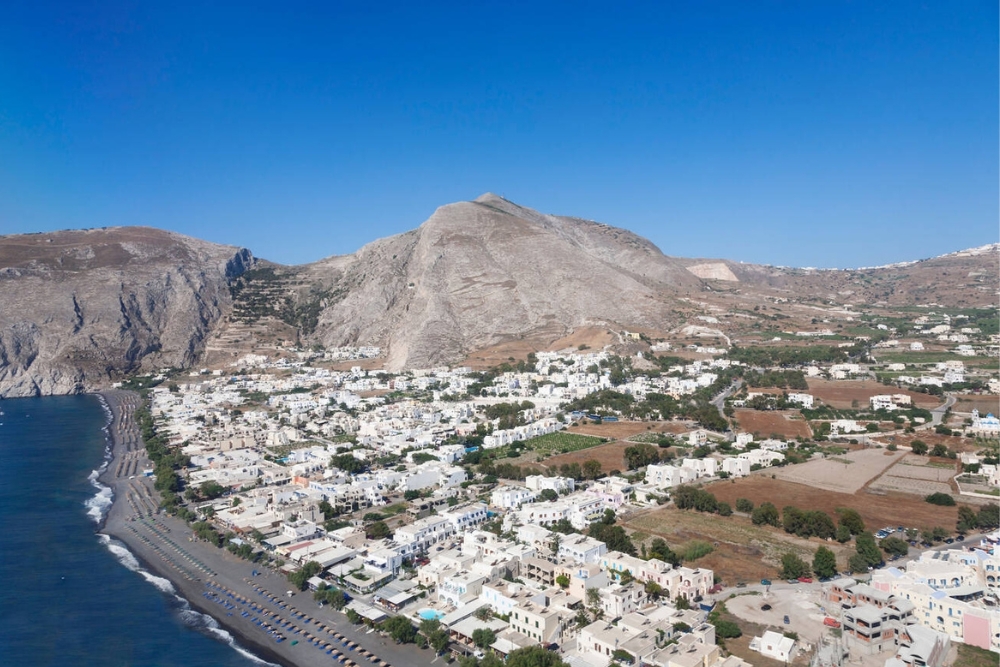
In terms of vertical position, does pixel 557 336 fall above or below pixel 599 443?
above

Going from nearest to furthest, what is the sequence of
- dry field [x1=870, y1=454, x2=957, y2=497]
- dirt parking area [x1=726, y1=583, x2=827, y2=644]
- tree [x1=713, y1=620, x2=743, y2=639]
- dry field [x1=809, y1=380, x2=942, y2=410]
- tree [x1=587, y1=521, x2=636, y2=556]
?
tree [x1=713, y1=620, x2=743, y2=639]
dirt parking area [x1=726, y1=583, x2=827, y2=644]
tree [x1=587, y1=521, x2=636, y2=556]
dry field [x1=870, y1=454, x2=957, y2=497]
dry field [x1=809, y1=380, x2=942, y2=410]

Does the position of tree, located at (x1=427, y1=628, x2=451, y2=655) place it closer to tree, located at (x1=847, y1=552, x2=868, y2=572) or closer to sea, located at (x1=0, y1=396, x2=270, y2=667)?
sea, located at (x1=0, y1=396, x2=270, y2=667)

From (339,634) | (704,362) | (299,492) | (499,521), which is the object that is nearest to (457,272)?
(704,362)

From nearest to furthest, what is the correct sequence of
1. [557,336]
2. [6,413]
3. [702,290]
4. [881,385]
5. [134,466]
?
[134,466] → [881,385] → [6,413] → [557,336] → [702,290]

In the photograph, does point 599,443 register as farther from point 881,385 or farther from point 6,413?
point 6,413

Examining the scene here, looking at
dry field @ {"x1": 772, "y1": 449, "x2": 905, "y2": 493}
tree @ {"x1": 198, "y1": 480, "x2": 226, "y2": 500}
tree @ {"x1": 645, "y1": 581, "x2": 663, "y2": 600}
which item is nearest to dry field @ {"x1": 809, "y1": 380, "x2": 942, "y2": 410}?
dry field @ {"x1": 772, "y1": 449, "x2": 905, "y2": 493}

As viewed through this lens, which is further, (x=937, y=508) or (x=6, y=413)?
(x=6, y=413)

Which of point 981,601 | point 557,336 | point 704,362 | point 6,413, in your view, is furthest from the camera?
point 557,336

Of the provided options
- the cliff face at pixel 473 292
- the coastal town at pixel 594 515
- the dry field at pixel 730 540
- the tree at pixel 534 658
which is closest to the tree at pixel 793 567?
the coastal town at pixel 594 515
